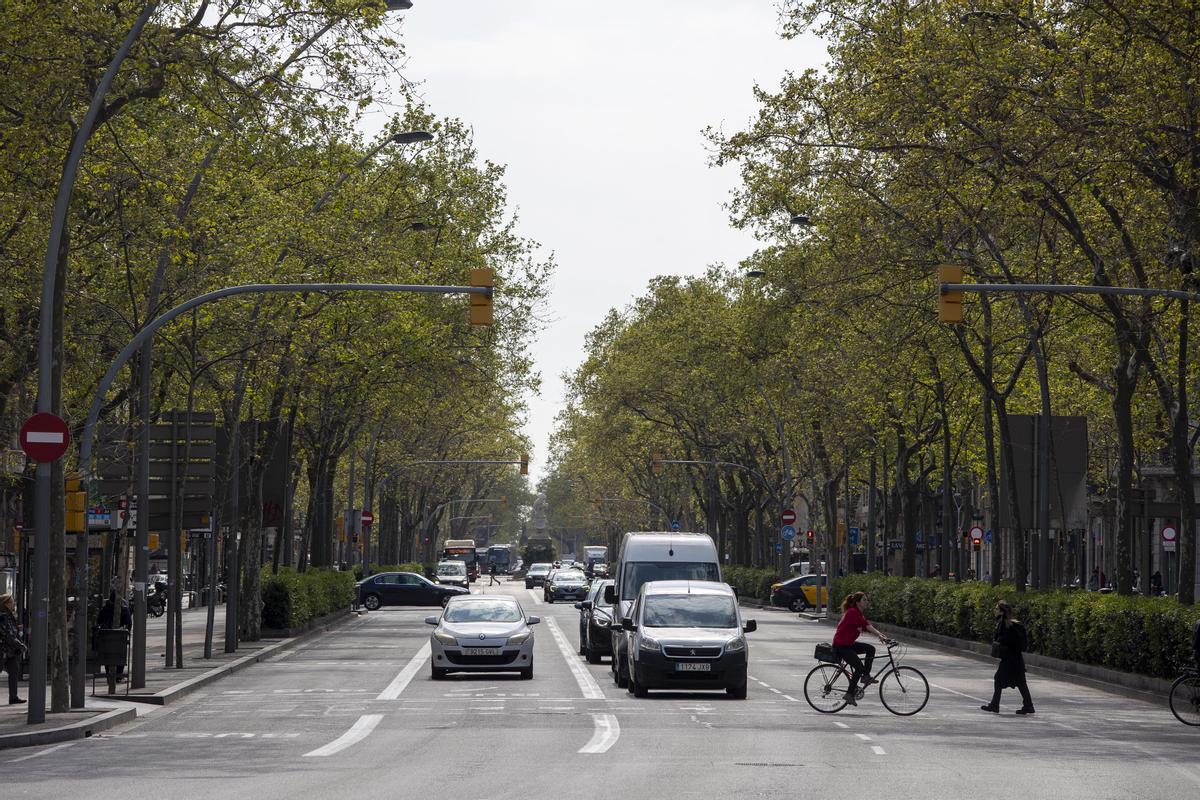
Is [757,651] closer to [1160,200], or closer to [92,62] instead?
[1160,200]

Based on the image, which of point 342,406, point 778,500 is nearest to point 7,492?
point 342,406

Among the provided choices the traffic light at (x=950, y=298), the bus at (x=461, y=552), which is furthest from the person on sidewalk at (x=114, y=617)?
the bus at (x=461, y=552)

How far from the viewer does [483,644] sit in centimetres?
3300

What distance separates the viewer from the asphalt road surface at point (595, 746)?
15703 millimetres

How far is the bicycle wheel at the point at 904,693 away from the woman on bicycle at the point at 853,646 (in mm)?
239

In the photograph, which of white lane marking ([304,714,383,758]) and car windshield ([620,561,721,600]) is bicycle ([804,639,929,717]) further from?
car windshield ([620,561,721,600])

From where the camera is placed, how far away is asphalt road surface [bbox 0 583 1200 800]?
51.5 feet

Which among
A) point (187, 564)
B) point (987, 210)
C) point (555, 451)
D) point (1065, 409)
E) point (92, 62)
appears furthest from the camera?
point (555, 451)

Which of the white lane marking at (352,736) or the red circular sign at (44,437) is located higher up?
the red circular sign at (44,437)

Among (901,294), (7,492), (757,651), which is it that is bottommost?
(757,651)

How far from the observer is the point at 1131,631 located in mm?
31312

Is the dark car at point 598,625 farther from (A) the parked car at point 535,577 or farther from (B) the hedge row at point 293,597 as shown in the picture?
(A) the parked car at point 535,577

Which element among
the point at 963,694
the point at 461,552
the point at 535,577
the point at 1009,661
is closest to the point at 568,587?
the point at 535,577

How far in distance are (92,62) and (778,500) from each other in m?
57.2
